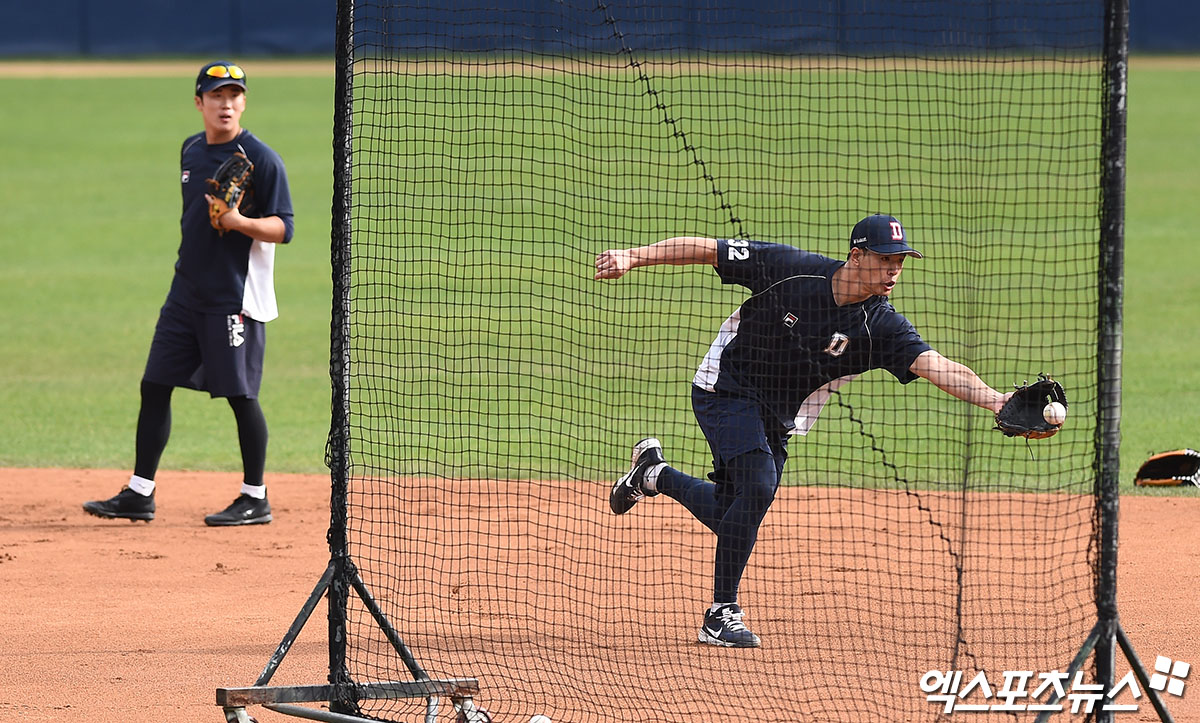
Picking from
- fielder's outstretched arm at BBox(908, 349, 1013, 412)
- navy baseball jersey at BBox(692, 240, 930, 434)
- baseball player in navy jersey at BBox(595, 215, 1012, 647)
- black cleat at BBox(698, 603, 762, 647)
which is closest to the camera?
fielder's outstretched arm at BBox(908, 349, 1013, 412)

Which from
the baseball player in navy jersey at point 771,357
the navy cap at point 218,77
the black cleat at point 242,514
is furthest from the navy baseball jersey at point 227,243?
the baseball player in navy jersey at point 771,357

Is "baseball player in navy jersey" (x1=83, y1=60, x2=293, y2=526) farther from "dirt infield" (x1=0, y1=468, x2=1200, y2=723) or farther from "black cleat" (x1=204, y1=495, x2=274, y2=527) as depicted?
"dirt infield" (x1=0, y1=468, x2=1200, y2=723)

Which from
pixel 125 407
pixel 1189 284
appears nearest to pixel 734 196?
pixel 1189 284

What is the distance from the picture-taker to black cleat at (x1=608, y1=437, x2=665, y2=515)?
676cm

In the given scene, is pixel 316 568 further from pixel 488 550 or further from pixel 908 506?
pixel 908 506

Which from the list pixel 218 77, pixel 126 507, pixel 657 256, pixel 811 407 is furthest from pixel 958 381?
pixel 126 507

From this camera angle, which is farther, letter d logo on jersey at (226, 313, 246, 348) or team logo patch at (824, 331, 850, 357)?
letter d logo on jersey at (226, 313, 246, 348)

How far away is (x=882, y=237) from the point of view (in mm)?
5801

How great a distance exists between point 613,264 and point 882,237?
3.40 ft

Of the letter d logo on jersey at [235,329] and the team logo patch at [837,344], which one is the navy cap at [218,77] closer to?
the letter d logo on jersey at [235,329]

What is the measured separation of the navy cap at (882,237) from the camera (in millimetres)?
5789

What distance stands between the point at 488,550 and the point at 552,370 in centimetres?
532

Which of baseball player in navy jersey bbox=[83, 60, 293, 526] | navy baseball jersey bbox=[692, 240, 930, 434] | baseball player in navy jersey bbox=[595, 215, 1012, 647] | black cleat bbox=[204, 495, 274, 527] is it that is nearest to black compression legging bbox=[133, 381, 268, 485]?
baseball player in navy jersey bbox=[83, 60, 293, 526]

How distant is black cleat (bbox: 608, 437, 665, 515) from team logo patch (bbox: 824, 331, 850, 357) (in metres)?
1.04
